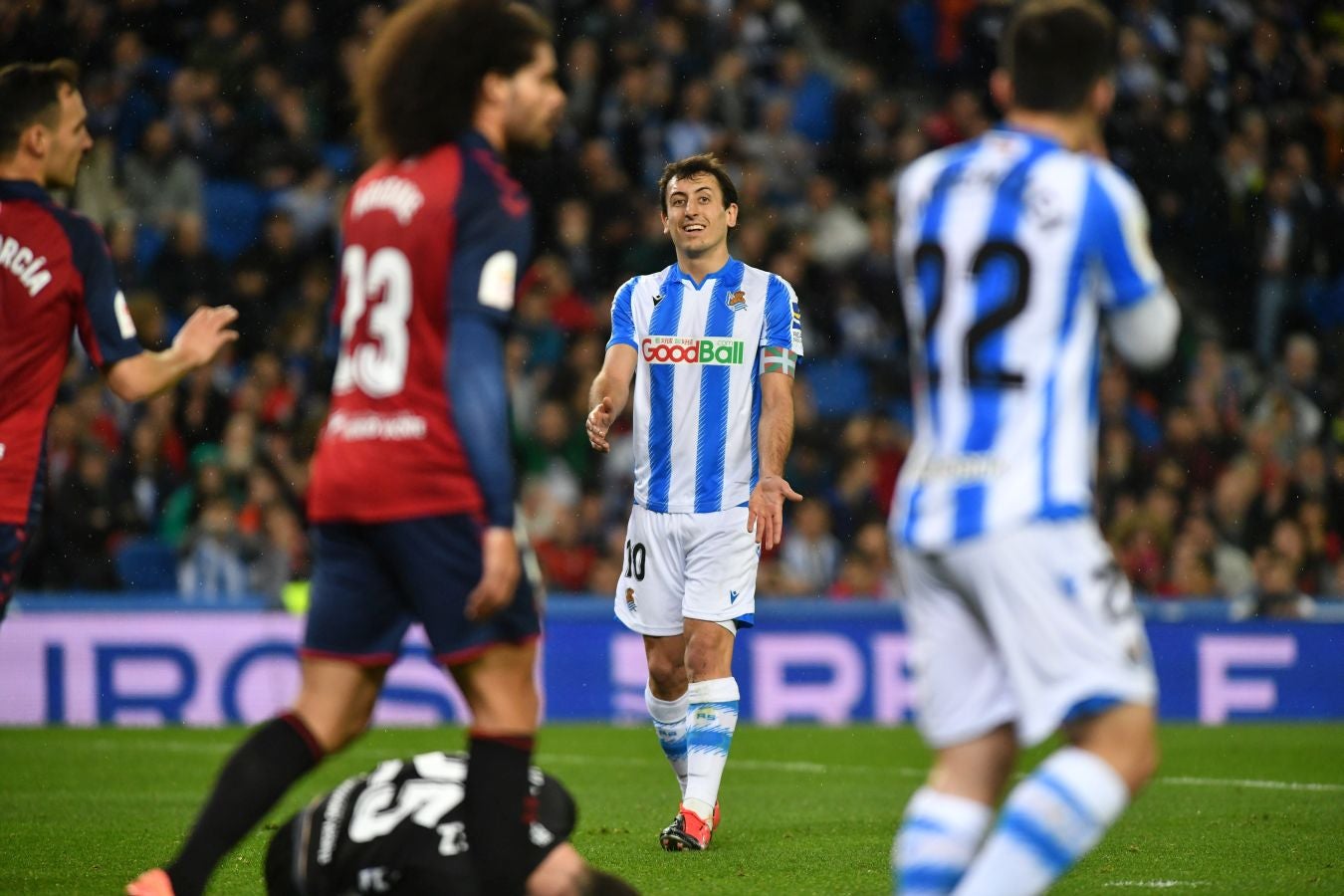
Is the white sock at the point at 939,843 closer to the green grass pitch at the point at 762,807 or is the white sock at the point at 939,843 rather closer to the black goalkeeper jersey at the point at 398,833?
the black goalkeeper jersey at the point at 398,833

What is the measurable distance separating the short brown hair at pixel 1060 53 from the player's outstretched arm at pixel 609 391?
132 inches

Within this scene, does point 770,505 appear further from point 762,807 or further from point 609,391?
point 762,807

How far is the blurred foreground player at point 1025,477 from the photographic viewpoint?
396 centimetres

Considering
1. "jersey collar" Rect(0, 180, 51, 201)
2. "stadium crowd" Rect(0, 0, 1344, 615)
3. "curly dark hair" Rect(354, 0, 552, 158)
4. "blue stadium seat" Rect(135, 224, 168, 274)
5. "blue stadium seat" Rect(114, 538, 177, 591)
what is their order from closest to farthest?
1. "curly dark hair" Rect(354, 0, 552, 158)
2. "jersey collar" Rect(0, 180, 51, 201)
3. "blue stadium seat" Rect(114, 538, 177, 591)
4. "stadium crowd" Rect(0, 0, 1344, 615)
5. "blue stadium seat" Rect(135, 224, 168, 274)

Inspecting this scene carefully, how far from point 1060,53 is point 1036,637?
126cm

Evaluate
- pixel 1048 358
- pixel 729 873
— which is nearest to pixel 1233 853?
pixel 729 873

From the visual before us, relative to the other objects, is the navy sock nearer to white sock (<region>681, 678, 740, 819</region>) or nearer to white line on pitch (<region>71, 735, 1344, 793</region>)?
white sock (<region>681, 678, 740, 819</region>)

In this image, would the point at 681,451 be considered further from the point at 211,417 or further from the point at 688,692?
the point at 211,417

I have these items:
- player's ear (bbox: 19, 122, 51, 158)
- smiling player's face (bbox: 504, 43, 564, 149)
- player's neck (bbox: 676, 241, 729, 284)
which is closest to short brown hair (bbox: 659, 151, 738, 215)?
player's neck (bbox: 676, 241, 729, 284)

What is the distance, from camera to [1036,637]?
13.0 ft

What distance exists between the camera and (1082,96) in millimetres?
4145

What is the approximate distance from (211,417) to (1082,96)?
1220cm

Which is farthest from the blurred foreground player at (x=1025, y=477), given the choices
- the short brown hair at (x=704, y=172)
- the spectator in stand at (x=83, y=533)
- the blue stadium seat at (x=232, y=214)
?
the blue stadium seat at (x=232, y=214)

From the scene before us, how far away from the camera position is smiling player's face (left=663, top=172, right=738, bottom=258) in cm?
775
